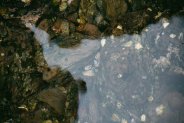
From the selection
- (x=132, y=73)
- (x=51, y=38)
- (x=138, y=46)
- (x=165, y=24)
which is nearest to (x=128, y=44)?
(x=138, y=46)

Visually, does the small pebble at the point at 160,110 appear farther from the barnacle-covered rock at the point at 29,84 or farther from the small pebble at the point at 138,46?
the barnacle-covered rock at the point at 29,84

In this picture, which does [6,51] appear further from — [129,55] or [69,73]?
[129,55]

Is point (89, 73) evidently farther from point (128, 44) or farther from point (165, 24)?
point (165, 24)

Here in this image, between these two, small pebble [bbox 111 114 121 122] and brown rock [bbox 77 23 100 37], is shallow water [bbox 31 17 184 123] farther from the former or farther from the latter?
brown rock [bbox 77 23 100 37]

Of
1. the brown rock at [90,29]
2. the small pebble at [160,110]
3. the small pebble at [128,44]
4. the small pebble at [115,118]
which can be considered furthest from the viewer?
the brown rock at [90,29]

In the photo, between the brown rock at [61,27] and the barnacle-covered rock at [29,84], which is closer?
the barnacle-covered rock at [29,84]

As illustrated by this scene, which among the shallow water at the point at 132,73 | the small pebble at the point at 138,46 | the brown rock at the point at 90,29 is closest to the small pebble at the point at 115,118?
the shallow water at the point at 132,73

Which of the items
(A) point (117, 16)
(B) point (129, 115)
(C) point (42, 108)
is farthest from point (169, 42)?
(C) point (42, 108)
